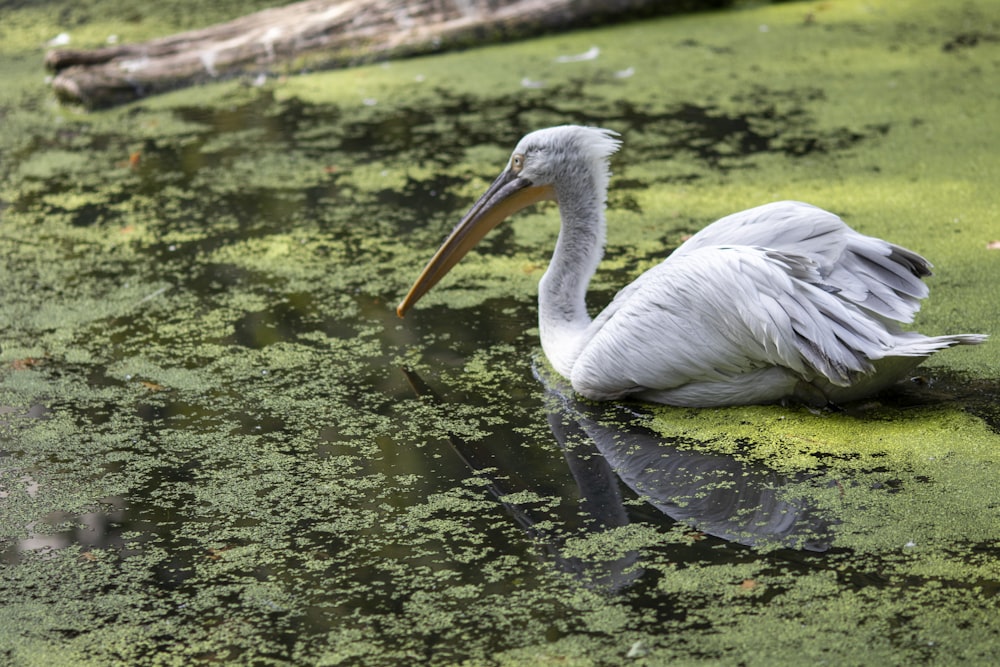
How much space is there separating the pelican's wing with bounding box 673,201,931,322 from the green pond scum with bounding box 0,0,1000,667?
23 centimetres

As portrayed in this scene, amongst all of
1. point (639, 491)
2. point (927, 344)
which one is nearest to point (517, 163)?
point (639, 491)

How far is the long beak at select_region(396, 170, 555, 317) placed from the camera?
2695mm

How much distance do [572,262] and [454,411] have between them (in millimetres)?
416

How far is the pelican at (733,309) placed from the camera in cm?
224

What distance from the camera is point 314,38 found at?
5.19 metres

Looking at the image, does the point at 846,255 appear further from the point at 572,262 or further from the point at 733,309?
the point at 572,262

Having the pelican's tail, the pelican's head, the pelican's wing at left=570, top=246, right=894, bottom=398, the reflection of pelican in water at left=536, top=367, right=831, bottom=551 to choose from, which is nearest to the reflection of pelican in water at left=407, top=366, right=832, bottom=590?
the reflection of pelican in water at left=536, top=367, right=831, bottom=551

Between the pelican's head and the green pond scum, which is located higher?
the pelican's head

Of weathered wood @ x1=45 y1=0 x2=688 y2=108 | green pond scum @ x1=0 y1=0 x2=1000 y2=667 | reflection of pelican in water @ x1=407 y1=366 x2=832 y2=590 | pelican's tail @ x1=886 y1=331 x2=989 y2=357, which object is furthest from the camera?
weathered wood @ x1=45 y1=0 x2=688 y2=108

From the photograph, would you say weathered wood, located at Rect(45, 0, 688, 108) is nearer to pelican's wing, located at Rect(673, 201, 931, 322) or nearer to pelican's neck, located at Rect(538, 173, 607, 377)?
pelican's neck, located at Rect(538, 173, 607, 377)

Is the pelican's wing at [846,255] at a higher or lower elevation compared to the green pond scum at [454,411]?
higher

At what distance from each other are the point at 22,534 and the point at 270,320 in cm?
100

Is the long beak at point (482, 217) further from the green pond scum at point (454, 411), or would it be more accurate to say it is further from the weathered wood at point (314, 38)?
the weathered wood at point (314, 38)

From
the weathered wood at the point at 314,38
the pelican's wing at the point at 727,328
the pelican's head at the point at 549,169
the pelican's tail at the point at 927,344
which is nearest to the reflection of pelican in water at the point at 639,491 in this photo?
the pelican's wing at the point at 727,328
